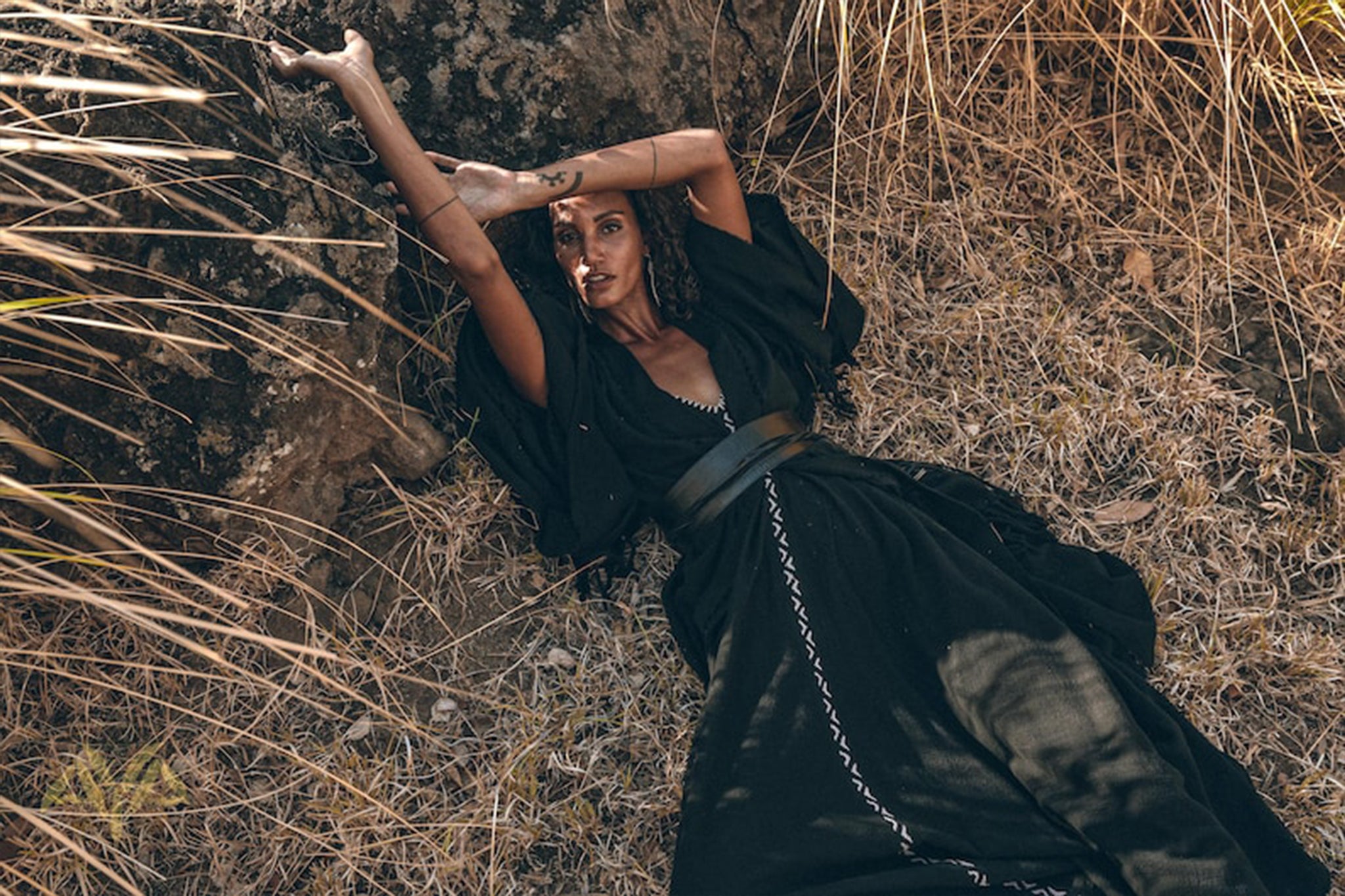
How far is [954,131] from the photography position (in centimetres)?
362

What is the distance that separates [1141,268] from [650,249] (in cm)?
150

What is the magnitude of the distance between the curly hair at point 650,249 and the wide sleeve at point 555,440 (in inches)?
7.4

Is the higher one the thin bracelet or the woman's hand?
the thin bracelet

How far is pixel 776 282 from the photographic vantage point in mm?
3229

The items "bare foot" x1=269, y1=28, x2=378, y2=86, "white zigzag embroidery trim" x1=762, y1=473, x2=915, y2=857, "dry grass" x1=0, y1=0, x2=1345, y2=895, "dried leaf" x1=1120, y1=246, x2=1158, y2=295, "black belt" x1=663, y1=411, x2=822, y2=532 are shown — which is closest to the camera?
"white zigzag embroidery trim" x1=762, y1=473, x2=915, y2=857

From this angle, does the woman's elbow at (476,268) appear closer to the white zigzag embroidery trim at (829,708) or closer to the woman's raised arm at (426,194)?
the woman's raised arm at (426,194)

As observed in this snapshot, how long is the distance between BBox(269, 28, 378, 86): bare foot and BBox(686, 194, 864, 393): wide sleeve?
95 cm

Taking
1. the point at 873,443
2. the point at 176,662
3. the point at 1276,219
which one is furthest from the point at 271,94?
the point at 1276,219

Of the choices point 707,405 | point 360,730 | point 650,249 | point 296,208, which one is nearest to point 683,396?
point 707,405

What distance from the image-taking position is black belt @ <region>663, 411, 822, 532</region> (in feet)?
9.96

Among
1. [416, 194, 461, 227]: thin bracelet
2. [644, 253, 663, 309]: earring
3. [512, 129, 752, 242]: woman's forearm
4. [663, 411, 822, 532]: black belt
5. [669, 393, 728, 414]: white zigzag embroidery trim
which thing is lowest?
[663, 411, 822, 532]: black belt

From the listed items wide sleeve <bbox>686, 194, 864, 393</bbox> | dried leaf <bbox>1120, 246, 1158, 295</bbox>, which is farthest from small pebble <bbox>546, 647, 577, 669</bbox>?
dried leaf <bbox>1120, 246, 1158, 295</bbox>

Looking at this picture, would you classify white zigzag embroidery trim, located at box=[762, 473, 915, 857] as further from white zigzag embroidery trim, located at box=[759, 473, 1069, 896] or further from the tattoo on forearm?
the tattoo on forearm

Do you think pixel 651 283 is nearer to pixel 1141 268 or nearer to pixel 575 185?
pixel 575 185
